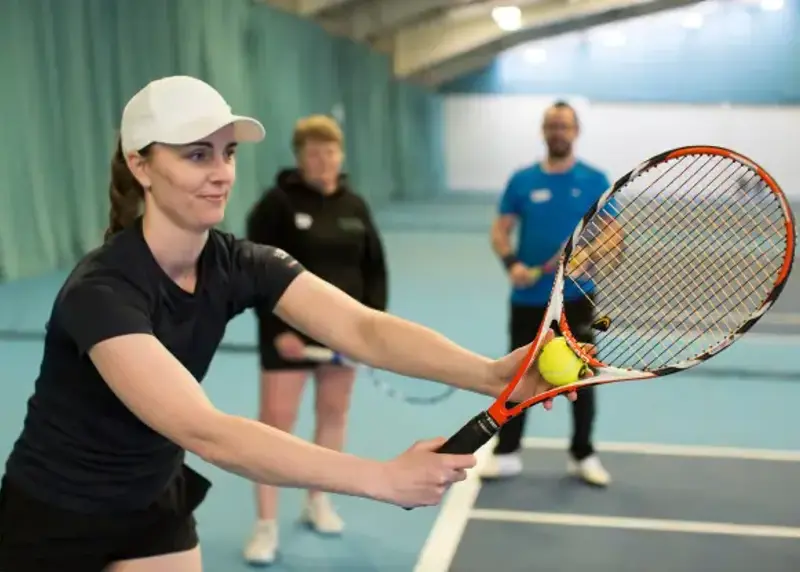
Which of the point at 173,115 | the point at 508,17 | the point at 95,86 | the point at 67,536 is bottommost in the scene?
the point at 67,536

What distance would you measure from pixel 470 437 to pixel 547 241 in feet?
8.10

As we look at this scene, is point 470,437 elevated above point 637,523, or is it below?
above

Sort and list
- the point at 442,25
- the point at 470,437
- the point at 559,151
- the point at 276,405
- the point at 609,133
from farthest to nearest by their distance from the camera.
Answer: the point at 442,25 → the point at 609,133 → the point at 559,151 → the point at 276,405 → the point at 470,437

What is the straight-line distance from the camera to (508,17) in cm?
1540

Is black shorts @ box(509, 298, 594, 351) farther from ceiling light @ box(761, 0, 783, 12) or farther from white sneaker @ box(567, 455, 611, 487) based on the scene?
ceiling light @ box(761, 0, 783, 12)

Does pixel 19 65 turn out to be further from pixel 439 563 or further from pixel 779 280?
pixel 779 280

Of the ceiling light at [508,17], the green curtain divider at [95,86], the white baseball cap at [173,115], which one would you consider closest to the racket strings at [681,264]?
the white baseball cap at [173,115]

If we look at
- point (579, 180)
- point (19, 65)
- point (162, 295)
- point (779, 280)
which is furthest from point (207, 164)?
point (19, 65)

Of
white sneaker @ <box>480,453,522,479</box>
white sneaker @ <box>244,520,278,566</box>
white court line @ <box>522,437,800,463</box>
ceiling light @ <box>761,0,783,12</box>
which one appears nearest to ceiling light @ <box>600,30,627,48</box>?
ceiling light @ <box>761,0,783,12</box>

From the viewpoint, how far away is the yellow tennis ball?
1760 millimetres

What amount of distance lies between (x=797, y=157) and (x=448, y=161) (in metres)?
8.28

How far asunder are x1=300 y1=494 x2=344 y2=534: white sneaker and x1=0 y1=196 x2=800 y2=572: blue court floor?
0.06 metres

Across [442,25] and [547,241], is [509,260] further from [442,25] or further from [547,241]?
[442,25]

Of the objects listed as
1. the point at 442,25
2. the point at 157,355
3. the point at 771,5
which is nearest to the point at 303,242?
the point at 157,355
